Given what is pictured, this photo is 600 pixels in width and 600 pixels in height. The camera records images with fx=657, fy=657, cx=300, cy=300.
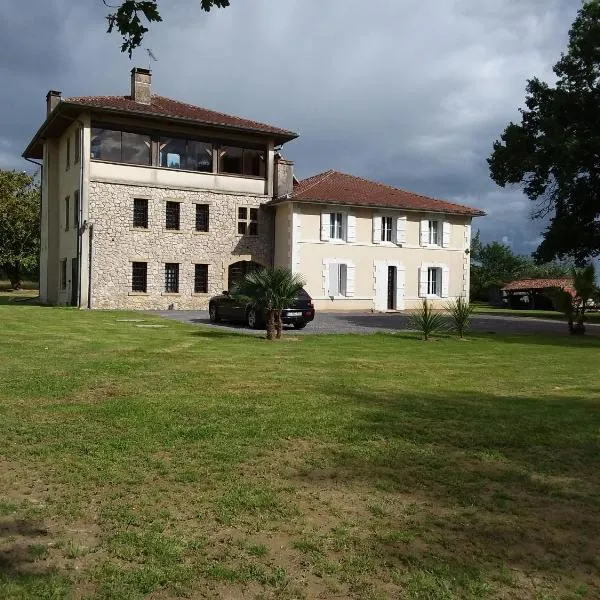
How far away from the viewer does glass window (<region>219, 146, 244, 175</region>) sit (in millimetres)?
33156

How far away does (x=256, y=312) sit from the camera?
21.1 metres

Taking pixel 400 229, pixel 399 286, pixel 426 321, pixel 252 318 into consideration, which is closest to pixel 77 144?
pixel 252 318

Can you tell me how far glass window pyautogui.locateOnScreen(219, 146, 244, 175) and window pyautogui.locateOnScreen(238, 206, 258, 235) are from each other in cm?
195

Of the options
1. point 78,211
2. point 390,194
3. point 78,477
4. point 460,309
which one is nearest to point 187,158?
point 78,211

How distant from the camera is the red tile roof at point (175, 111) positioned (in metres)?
29.9

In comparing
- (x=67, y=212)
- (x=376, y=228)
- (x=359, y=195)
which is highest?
(x=359, y=195)

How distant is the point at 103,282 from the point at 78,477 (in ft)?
87.9

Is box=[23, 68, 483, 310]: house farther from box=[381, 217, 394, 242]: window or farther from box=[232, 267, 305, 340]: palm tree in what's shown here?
box=[232, 267, 305, 340]: palm tree

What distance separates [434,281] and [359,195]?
21.5 ft

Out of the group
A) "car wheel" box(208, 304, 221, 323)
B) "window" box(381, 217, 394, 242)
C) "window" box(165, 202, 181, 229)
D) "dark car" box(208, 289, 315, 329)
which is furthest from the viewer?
"window" box(381, 217, 394, 242)

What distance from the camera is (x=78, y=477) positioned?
15.6 ft

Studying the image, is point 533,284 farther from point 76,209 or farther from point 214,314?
point 214,314

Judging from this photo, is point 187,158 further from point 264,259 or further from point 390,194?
point 390,194

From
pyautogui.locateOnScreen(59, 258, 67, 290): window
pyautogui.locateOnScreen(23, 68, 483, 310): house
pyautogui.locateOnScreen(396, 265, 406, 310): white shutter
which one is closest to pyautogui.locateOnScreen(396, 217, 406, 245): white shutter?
pyautogui.locateOnScreen(23, 68, 483, 310): house
